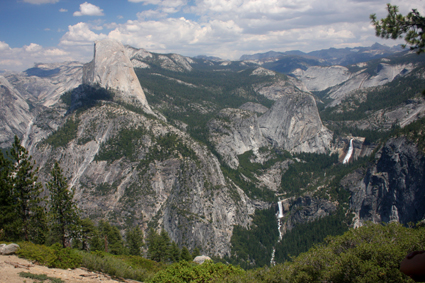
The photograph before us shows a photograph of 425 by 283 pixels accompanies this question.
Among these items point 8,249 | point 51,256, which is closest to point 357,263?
point 51,256

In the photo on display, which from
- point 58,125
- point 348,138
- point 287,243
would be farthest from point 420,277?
point 348,138

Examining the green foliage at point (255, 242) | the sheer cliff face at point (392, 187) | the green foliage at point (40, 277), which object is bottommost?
the green foliage at point (255, 242)

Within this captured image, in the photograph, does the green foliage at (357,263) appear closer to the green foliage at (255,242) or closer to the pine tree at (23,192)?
the pine tree at (23,192)

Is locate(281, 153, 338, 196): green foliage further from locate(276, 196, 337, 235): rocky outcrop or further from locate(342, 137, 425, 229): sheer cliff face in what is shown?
locate(342, 137, 425, 229): sheer cliff face

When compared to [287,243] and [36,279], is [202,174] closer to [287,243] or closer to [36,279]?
[287,243]

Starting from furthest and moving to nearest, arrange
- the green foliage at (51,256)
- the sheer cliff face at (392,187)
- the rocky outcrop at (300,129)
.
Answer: the rocky outcrop at (300,129) → the sheer cliff face at (392,187) → the green foliage at (51,256)

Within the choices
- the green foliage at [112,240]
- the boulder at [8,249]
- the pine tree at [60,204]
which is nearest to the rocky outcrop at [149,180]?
the green foliage at [112,240]
